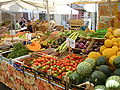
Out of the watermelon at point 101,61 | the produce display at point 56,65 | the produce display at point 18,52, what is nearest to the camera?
the watermelon at point 101,61

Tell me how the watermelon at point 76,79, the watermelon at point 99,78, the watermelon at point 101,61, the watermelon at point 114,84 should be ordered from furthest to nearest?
1. the watermelon at point 101,61
2. the watermelon at point 76,79
3. the watermelon at point 99,78
4. the watermelon at point 114,84

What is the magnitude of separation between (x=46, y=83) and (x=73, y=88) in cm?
62

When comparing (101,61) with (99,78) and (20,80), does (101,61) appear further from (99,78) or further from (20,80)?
(20,80)

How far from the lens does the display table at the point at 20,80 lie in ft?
7.76

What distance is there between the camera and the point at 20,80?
2.94 meters

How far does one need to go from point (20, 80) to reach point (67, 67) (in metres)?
1.10

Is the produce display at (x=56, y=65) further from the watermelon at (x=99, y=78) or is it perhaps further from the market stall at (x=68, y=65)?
the watermelon at (x=99, y=78)

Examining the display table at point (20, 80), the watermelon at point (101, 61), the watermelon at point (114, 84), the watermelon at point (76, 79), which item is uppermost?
the watermelon at point (101, 61)

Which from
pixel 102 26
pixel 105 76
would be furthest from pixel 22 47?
pixel 102 26

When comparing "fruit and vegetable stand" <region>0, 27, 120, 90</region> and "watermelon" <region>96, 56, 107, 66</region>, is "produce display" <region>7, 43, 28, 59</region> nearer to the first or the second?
"fruit and vegetable stand" <region>0, 27, 120, 90</region>

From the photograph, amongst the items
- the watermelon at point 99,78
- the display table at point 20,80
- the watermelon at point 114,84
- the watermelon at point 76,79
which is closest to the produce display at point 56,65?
the display table at point 20,80

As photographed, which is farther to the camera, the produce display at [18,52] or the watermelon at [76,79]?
the produce display at [18,52]

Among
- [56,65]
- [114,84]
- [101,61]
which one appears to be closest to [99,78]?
[114,84]

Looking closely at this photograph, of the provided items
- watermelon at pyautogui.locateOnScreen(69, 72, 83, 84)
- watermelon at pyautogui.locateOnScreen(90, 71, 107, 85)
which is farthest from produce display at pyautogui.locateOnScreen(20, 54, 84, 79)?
watermelon at pyautogui.locateOnScreen(90, 71, 107, 85)
